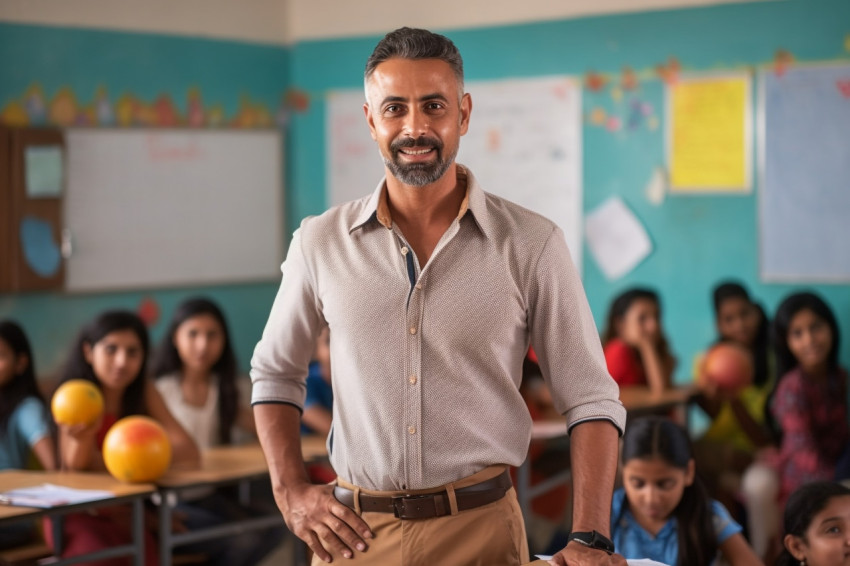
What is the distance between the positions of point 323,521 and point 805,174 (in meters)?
3.71

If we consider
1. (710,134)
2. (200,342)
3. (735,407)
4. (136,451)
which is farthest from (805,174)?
(136,451)

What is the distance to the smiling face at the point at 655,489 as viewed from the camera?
3.01m

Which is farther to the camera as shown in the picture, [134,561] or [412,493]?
[134,561]

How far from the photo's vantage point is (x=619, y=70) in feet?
17.8

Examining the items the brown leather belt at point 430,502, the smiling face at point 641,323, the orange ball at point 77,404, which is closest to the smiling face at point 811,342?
the smiling face at point 641,323

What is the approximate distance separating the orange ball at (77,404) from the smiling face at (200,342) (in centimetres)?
80

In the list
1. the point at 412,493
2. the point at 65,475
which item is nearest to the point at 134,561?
the point at 65,475

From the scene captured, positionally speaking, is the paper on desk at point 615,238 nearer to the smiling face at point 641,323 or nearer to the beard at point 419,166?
the smiling face at point 641,323

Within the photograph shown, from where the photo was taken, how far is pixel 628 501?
307 cm

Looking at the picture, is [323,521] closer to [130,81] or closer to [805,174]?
[805,174]

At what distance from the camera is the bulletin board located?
4.89 metres

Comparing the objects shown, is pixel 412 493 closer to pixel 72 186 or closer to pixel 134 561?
pixel 134 561

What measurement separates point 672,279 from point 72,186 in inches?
115

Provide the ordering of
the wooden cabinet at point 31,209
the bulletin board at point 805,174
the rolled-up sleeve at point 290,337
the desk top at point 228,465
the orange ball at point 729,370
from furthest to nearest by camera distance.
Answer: the wooden cabinet at point 31,209
the bulletin board at point 805,174
the orange ball at point 729,370
the desk top at point 228,465
the rolled-up sleeve at point 290,337
